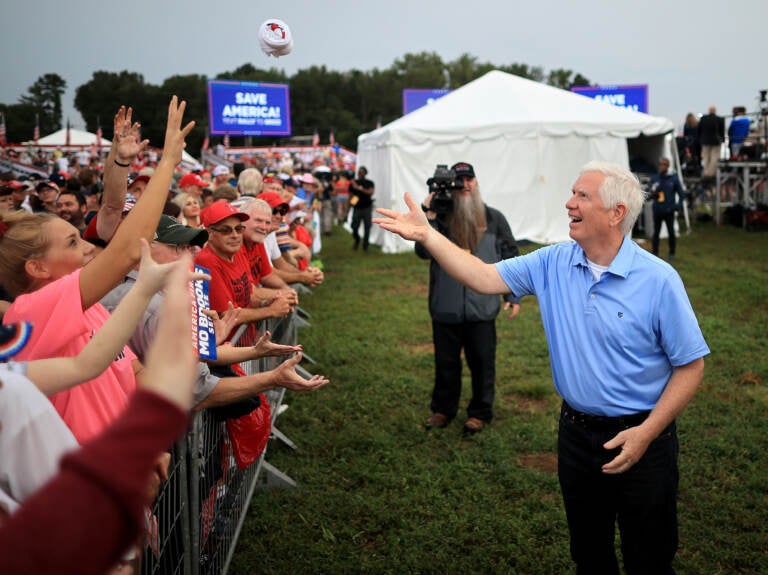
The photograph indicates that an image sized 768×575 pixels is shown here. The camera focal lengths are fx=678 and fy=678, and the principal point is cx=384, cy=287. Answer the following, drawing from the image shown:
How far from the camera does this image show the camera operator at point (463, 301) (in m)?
5.59

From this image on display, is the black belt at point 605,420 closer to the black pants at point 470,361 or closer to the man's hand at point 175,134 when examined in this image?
the man's hand at point 175,134

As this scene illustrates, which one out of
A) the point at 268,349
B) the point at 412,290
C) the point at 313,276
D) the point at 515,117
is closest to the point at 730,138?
the point at 515,117

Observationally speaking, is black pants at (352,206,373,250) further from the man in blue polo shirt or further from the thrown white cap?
the man in blue polo shirt

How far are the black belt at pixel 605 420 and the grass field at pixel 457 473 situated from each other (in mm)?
1355

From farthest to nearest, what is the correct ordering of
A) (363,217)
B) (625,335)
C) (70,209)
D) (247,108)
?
(247,108) < (363,217) < (70,209) < (625,335)

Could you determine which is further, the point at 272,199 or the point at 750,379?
Result: the point at 272,199

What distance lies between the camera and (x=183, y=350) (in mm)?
1269

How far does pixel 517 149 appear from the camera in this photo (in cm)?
1683

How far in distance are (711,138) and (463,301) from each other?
731 inches

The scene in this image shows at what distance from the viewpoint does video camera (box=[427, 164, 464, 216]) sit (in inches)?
217

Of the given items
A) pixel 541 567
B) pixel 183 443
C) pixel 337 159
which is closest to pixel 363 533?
pixel 541 567

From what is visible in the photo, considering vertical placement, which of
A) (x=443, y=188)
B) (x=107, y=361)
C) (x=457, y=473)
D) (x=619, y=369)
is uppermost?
(x=443, y=188)

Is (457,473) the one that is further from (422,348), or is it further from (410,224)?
(422,348)

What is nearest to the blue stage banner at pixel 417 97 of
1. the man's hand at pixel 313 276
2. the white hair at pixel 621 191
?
the man's hand at pixel 313 276
